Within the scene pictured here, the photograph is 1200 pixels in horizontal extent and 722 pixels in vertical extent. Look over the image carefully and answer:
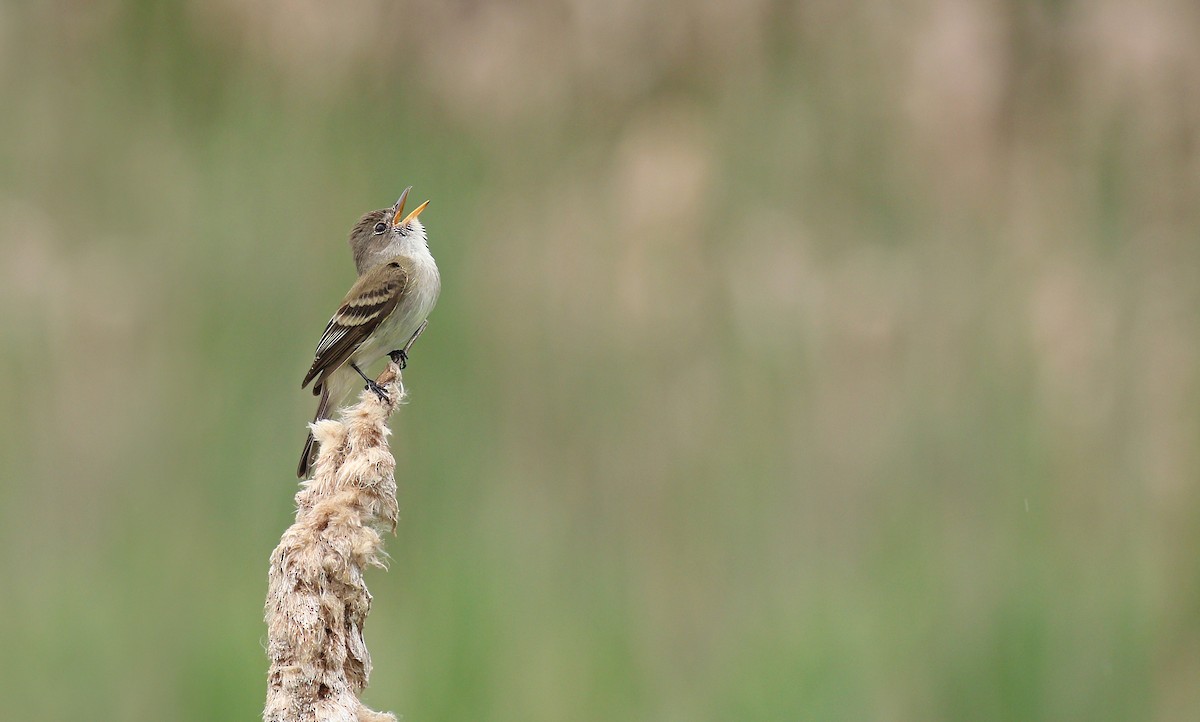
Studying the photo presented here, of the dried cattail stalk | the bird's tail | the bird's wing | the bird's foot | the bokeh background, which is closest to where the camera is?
the dried cattail stalk

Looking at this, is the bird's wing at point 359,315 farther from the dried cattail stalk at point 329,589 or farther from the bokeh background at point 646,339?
the dried cattail stalk at point 329,589

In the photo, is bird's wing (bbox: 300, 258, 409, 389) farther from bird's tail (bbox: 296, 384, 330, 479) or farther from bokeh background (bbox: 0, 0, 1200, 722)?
bokeh background (bbox: 0, 0, 1200, 722)

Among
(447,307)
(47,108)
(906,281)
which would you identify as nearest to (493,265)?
(447,307)

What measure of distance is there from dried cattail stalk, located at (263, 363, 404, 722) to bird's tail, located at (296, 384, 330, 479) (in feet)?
4.54

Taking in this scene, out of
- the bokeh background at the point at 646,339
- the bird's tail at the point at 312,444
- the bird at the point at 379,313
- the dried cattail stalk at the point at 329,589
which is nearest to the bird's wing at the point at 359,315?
the bird at the point at 379,313

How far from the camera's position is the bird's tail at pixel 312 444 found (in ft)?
12.5

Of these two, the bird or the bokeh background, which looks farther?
the bokeh background

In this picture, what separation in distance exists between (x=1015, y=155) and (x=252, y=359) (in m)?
3.17

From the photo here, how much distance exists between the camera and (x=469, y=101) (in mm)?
4906

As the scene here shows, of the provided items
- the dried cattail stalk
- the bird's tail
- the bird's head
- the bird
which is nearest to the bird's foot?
the bird's tail

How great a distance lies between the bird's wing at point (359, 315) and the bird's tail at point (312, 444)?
7.9 inches

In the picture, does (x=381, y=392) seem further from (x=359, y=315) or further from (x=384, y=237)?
(x=384, y=237)

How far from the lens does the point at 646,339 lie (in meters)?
4.98

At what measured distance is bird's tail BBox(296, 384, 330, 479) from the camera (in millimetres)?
3799
